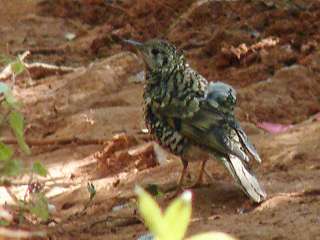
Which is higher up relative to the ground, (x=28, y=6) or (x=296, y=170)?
(x=28, y=6)

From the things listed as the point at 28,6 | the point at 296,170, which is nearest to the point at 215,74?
the point at 296,170

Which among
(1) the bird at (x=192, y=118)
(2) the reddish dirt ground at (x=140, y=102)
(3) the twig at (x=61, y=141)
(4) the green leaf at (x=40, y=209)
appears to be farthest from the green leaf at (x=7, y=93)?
(3) the twig at (x=61, y=141)

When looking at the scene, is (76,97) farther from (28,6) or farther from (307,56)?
(28,6)

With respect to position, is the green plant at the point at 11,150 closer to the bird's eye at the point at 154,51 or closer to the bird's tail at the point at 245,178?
the bird's tail at the point at 245,178

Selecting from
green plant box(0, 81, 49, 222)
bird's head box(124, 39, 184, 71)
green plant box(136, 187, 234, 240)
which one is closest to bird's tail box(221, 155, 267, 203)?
bird's head box(124, 39, 184, 71)

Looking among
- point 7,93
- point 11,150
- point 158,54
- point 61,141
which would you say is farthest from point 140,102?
point 7,93

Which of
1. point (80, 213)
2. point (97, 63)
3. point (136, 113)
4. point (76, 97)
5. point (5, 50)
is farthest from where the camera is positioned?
point (5, 50)

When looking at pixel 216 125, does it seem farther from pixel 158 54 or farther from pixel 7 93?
pixel 7 93
